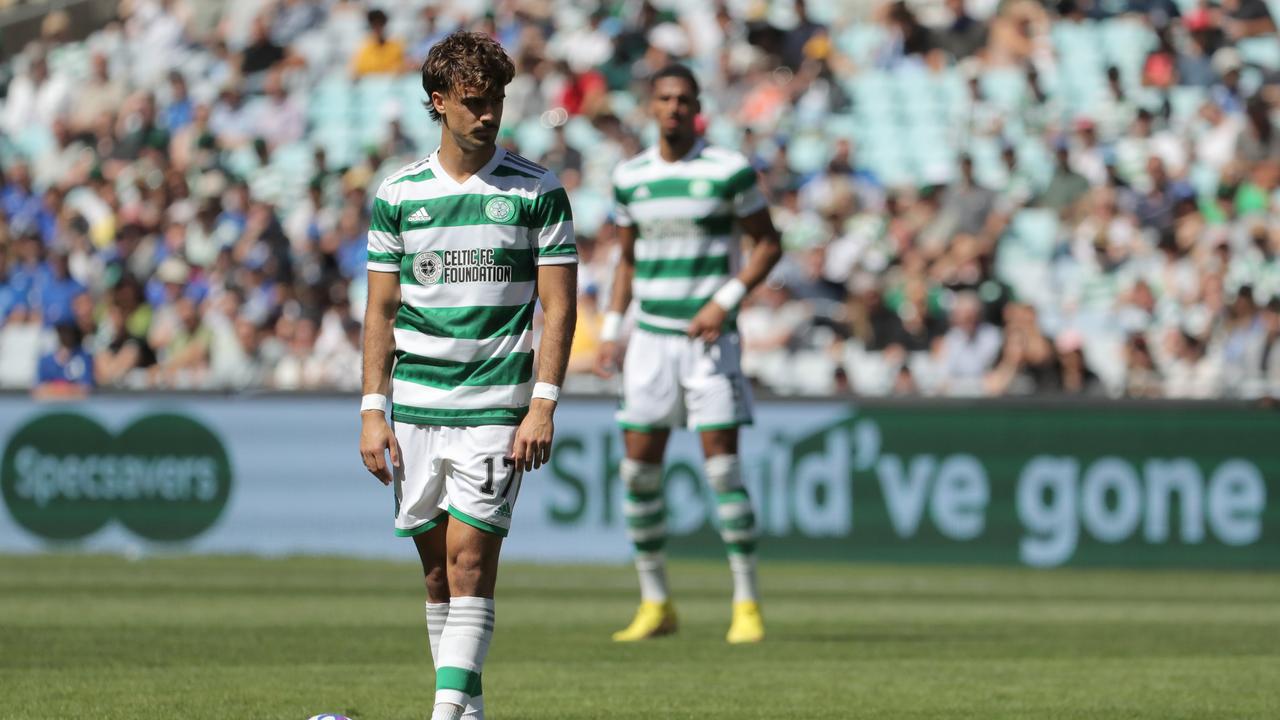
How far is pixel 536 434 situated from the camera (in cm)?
677

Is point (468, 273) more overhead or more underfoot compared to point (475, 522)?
more overhead

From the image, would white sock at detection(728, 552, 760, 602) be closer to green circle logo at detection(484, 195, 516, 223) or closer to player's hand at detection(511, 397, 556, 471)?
player's hand at detection(511, 397, 556, 471)

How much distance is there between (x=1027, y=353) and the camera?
62.5ft

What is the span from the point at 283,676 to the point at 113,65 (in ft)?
71.0

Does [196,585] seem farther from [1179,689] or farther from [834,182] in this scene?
[834,182]

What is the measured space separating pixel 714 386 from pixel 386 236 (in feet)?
15.6

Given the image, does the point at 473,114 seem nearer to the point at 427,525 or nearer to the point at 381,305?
the point at 381,305

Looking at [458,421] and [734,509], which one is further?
[734,509]

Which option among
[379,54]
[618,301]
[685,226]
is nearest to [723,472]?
[618,301]

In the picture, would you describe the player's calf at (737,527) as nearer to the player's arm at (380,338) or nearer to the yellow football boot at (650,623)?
the yellow football boot at (650,623)

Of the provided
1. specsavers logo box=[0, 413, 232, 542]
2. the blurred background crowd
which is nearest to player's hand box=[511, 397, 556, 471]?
the blurred background crowd

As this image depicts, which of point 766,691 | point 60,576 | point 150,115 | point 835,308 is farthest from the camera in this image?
point 150,115

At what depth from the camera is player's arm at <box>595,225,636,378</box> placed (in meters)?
11.8

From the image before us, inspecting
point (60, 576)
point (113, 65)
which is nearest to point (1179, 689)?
point (60, 576)
